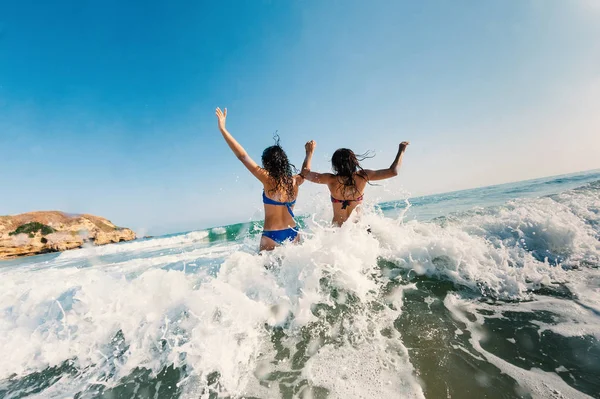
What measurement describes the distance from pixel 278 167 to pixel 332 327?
2.32 meters

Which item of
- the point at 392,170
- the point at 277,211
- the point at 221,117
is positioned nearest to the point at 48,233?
the point at 221,117

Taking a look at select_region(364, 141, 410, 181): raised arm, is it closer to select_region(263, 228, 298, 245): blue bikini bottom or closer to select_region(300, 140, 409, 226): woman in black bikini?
select_region(300, 140, 409, 226): woman in black bikini

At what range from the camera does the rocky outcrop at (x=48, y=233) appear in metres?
37.0

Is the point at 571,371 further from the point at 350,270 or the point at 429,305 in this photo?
the point at 350,270

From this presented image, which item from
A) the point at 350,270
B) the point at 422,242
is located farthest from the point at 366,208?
the point at 350,270

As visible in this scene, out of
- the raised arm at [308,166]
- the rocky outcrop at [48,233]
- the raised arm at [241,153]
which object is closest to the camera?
the raised arm at [241,153]

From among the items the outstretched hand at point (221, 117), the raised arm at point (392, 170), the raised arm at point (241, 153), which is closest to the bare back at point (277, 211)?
the raised arm at point (241, 153)

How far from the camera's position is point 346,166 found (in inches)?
180

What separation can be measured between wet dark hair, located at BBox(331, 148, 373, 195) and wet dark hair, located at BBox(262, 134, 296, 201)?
3.14 ft

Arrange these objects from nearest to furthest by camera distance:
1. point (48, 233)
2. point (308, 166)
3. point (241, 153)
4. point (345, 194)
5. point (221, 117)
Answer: point (241, 153) < point (221, 117) < point (308, 166) < point (345, 194) < point (48, 233)

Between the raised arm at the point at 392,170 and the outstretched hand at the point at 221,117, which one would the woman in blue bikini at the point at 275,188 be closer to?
the outstretched hand at the point at 221,117

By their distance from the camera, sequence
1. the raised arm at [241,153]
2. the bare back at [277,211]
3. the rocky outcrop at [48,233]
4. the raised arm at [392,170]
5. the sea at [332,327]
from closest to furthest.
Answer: the sea at [332,327] → the raised arm at [241,153] → the bare back at [277,211] → the raised arm at [392,170] → the rocky outcrop at [48,233]

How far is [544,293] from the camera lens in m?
3.11

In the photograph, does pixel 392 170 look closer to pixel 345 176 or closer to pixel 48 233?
pixel 345 176
